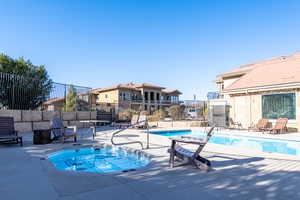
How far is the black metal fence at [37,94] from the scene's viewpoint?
390 inches

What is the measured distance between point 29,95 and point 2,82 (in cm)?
147

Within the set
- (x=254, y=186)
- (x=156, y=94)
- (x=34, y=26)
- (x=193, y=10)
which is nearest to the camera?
(x=254, y=186)

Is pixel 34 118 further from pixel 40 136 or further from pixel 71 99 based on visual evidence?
pixel 40 136

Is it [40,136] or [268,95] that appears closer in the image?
[40,136]

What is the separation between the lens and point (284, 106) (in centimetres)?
1116

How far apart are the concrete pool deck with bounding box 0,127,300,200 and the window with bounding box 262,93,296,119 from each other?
8358 millimetres

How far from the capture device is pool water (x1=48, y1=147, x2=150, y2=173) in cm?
505

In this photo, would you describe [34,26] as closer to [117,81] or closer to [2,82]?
[2,82]

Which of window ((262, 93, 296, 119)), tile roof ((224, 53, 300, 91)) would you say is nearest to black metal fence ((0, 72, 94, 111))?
tile roof ((224, 53, 300, 91))

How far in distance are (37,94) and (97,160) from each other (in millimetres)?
7584

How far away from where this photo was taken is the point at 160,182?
3125 millimetres

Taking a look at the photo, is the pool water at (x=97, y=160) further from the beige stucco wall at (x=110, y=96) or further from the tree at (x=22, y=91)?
the beige stucco wall at (x=110, y=96)

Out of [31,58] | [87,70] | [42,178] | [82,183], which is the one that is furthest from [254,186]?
[31,58]

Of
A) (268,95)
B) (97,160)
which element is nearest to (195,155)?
(97,160)
